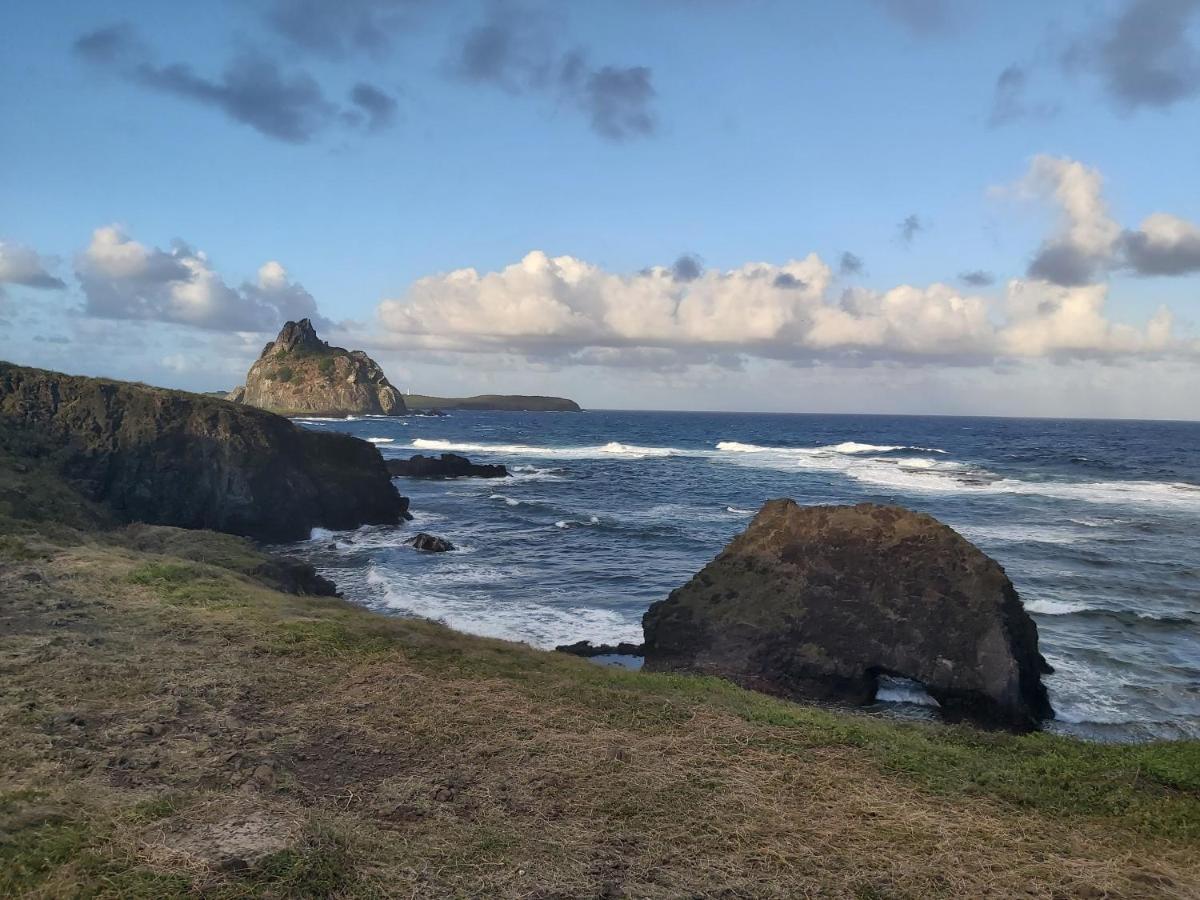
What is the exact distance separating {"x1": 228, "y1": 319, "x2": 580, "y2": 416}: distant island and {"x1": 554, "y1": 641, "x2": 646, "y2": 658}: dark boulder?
6186 inches

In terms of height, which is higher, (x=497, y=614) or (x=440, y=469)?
(x=440, y=469)

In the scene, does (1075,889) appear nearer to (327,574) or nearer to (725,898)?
(725,898)

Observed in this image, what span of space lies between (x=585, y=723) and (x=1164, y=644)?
19527mm

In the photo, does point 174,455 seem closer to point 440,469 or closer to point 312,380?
point 440,469

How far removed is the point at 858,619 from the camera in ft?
54.1

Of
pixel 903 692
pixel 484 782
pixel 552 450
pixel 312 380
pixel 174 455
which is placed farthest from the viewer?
pixel 312 380

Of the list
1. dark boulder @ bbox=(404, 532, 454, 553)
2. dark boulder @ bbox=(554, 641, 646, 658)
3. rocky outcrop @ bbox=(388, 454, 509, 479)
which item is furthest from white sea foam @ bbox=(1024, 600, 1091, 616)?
rocky outcrop @ bbox=(388, 454, 509, 479)

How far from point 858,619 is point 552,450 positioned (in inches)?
3261

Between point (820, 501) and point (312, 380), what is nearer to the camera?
point (820, 501)

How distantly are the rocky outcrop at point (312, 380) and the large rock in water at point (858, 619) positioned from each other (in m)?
160

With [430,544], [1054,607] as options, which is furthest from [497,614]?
[1054,607]

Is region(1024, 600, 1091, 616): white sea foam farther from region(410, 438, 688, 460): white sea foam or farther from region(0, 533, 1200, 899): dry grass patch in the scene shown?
region(410, 438, 688, 460): white sea foam

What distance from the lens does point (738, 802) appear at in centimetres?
805

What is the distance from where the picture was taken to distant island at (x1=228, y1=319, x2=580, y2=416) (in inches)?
6811
